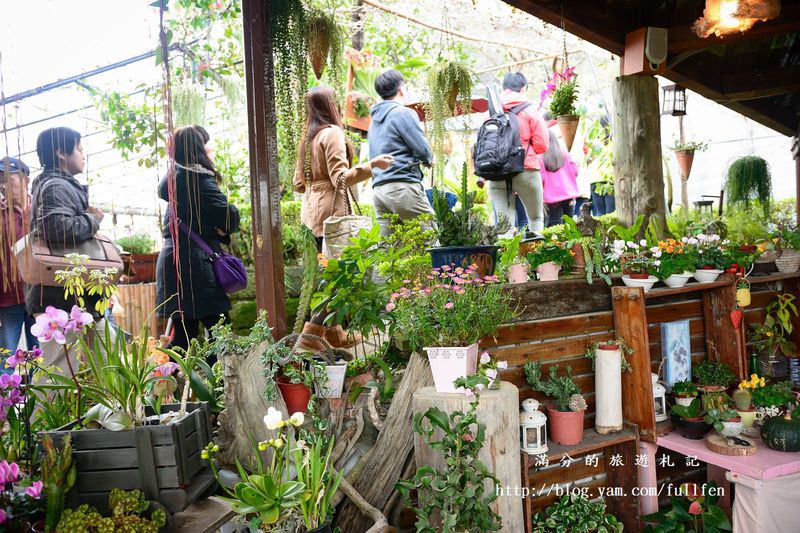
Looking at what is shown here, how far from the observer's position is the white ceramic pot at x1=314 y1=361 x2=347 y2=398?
9.79 ft

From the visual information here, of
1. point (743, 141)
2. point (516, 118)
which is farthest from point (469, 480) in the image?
point (743, 141)

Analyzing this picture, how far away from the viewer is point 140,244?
5.22 m

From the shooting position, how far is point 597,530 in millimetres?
3184

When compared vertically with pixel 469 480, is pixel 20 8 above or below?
above

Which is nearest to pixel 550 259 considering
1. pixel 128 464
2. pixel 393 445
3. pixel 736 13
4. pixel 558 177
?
pixel 393 445

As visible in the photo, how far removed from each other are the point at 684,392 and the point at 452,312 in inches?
69.6

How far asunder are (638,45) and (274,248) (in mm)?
3186

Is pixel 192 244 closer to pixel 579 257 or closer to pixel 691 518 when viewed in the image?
pixel 579 257

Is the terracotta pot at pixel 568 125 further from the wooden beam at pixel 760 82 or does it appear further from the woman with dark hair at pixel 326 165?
the wooden beam at pixel 760 82

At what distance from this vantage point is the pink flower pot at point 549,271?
132 inches

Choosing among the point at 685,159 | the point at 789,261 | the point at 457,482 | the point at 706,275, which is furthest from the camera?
the point at 685,159

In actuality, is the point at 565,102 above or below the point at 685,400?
above

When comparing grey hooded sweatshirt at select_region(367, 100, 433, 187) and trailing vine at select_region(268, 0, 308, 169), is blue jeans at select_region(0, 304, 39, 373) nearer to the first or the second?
trailing vine at select_region(268, 0, 308, 169)

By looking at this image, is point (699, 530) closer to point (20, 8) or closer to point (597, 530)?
point (597, 530)
